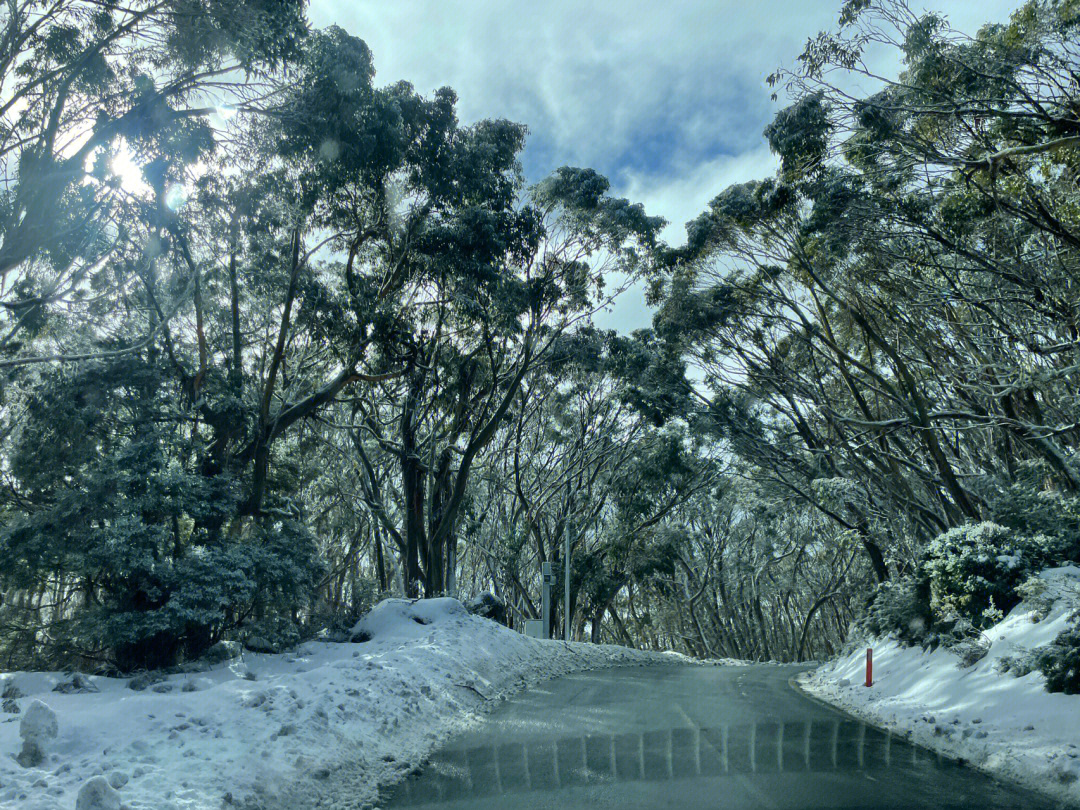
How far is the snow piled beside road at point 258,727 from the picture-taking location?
19.7 feet

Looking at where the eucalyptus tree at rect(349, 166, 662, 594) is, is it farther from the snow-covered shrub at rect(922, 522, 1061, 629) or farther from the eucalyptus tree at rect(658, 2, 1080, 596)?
the snow-covered shrub at rect(922, 522, 1061, 629)

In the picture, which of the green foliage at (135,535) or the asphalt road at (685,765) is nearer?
the asphalt road at (685,765)

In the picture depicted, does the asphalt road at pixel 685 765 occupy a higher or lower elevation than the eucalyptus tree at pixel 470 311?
lower

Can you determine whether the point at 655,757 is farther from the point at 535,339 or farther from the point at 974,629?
the point at 535,339

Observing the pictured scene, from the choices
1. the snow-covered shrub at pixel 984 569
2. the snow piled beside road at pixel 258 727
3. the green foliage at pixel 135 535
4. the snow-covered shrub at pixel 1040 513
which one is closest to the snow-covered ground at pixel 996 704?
the snow-covered shrub at pixel 984 569

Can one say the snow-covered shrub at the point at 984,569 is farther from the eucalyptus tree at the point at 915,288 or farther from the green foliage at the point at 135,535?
the green foliage at the point at 135,535

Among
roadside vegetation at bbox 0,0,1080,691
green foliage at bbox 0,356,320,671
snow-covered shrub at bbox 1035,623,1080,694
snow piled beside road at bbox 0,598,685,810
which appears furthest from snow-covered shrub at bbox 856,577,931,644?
green foliage at bbox 0,356,320,671

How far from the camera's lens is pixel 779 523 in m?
40.8

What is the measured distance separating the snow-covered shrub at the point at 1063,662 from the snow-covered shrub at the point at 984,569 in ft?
10.8

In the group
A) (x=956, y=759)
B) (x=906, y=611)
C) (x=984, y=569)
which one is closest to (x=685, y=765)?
(x=956, y=759)

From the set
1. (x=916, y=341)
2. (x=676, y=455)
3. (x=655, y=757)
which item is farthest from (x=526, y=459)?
(x=655, y=757)

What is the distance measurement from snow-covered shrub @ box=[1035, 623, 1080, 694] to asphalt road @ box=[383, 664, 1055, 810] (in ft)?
5.19

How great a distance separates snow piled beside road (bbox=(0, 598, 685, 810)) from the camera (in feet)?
19.7

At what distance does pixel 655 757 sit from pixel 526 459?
24229 millimetres
